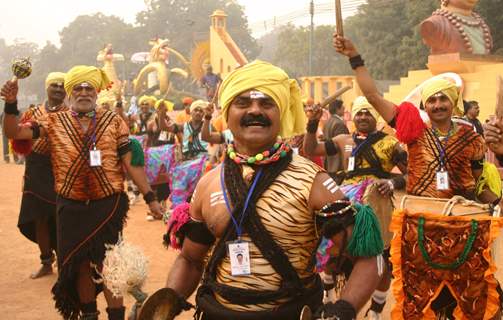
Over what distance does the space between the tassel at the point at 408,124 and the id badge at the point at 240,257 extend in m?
2.93

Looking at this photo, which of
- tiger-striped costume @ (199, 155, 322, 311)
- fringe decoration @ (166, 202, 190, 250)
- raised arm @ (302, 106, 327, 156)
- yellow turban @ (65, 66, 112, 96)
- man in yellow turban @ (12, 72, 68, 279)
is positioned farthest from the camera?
man in yellow turban @ (12, 72, 68, 279)

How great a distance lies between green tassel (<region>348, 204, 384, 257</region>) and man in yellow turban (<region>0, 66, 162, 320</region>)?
10.4 feet

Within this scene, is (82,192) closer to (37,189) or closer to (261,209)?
(37,189)

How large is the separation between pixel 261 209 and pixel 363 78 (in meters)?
2.56

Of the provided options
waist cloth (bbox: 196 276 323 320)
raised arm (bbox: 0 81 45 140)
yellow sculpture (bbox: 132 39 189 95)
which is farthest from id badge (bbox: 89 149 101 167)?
yellow sculpture (bbox: 132 39 189 95)

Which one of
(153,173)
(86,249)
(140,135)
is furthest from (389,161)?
(140,135)

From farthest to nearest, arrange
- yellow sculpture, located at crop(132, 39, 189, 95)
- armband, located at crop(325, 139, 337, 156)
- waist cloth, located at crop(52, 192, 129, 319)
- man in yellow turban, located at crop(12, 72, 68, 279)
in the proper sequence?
yellow sculpture, located at crop(132, 39, 189, 95) < man in yellow turban, located at crop(12, 72, 68, 279) < armband, located at crop(325, 139, 337, 156) < waist cloth, located at crop(52, 192, 129, 319)

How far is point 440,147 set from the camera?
5.40 m

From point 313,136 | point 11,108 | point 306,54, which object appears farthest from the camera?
point 306,54

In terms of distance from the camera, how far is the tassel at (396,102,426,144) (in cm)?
534

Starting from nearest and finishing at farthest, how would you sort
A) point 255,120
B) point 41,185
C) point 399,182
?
point 255,120 < point 399,182 < point 41,185

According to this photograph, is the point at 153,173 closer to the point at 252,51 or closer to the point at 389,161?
the point at 389,161

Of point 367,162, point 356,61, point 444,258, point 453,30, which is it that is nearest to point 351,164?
point 367,162

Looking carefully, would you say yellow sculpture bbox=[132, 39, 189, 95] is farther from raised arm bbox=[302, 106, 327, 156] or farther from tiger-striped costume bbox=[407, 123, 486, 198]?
tiger-striped costume bbox=[407, 123, 486, 198]
